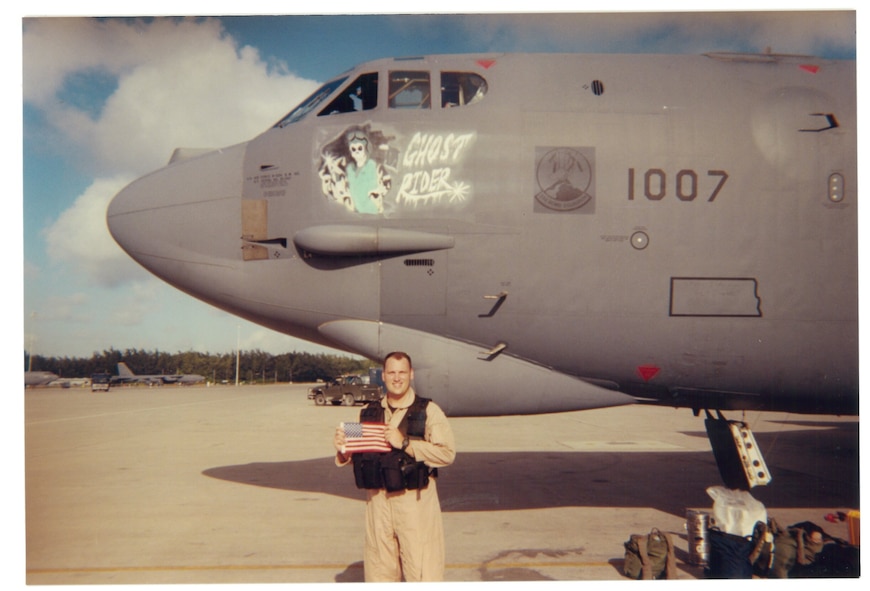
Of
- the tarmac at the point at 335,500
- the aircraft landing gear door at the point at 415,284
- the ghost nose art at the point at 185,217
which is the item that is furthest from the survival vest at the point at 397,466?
the ghost nose art at the point at 185,217

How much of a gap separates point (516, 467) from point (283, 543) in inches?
216

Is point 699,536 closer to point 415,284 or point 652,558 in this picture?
point 652,558

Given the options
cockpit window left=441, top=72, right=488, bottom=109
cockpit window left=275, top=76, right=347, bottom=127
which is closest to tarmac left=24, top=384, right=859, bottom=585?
cockpit window left=275, top=76, right=347, bottom=127

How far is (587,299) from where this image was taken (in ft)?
20.3

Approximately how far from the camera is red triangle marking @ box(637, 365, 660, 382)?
20.9 feet


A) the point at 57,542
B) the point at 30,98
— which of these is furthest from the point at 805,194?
the point at 57,542

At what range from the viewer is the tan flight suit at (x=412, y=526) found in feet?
14.3

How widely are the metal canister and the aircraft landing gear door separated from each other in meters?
3.04

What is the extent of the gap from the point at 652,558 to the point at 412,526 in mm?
2655

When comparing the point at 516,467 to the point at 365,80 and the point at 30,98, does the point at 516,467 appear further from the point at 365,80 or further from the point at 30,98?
the point at 30,98

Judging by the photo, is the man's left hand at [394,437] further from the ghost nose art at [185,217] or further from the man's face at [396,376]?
the ghost nose art at [185,217]

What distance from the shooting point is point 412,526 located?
4.36 m

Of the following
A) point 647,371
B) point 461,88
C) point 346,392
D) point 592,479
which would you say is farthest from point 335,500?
point 346,392

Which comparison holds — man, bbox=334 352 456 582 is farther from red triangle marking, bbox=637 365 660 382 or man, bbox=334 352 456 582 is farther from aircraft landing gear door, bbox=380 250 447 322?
red triangle marking, bbox=637 365 660 382
